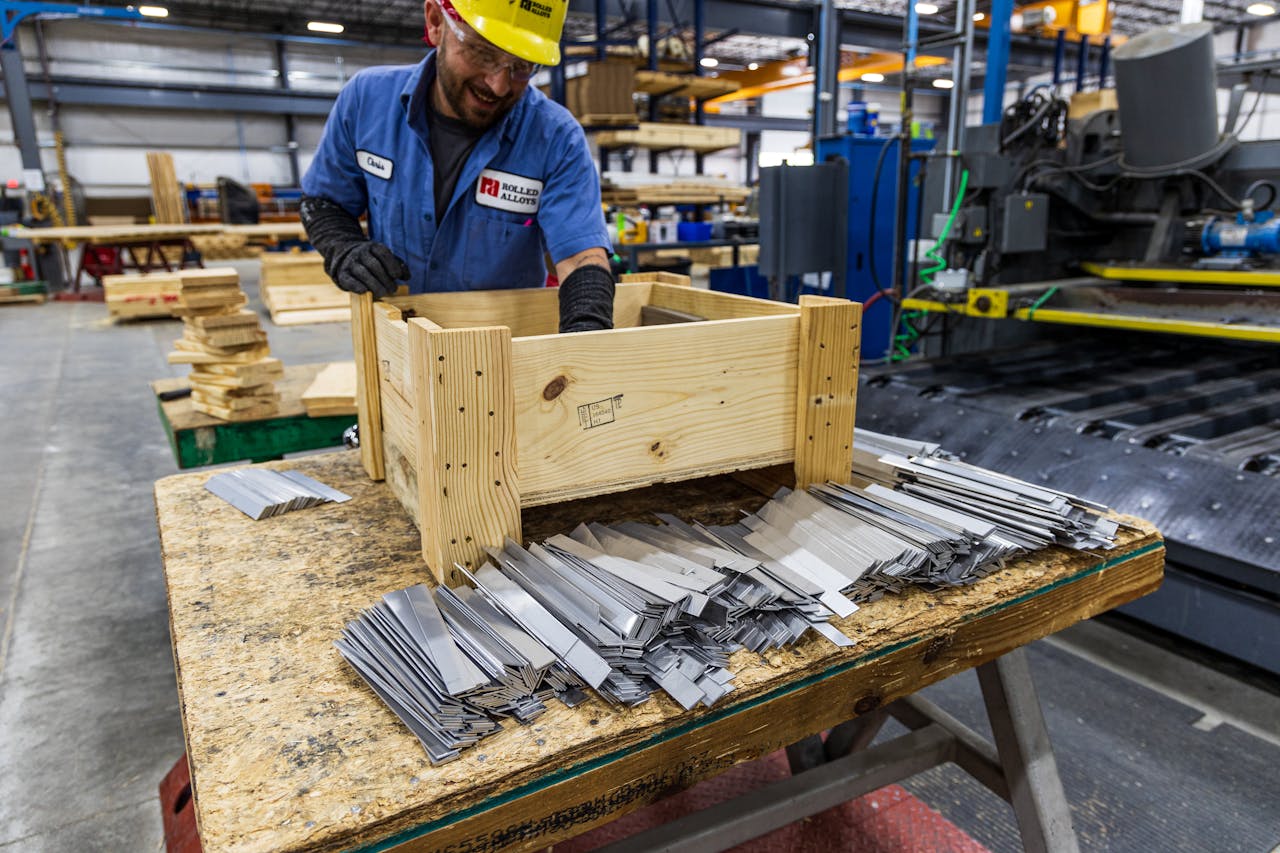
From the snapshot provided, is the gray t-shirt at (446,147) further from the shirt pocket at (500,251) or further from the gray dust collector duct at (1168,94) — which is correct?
the gray dust collector duct at (1168,94)

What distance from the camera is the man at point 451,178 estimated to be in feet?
5.54

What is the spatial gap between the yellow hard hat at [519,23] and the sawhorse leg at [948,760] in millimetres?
1339

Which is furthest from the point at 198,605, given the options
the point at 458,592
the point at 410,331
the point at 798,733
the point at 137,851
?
the point at 137,851

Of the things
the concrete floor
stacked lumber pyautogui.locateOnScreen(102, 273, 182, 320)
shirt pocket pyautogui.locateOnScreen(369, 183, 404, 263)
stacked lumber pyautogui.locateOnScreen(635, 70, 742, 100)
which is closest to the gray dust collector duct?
the concrete floor

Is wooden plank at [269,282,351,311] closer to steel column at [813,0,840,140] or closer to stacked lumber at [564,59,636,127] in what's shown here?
stacked lumber at [564,59,636,127]

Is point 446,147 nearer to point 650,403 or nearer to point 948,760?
point 650,403

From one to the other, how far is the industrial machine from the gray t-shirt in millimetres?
2109

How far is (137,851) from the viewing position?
192 cm

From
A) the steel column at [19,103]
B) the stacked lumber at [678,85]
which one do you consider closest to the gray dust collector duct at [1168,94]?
the stacked lumber at [678,85]

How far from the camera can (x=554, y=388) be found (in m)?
1.10

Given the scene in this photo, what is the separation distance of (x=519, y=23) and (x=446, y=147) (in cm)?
42

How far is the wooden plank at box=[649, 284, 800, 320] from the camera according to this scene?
4.72 feet

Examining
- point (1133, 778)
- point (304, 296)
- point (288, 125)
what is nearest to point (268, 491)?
point (1133, 778)

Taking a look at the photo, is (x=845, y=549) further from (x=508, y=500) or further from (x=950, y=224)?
(x=950, y=224)
